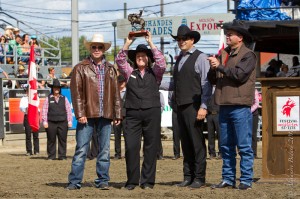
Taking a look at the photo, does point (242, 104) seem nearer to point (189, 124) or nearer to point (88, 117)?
point (189, 124)

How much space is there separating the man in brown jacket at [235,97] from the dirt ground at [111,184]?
33 centimetres

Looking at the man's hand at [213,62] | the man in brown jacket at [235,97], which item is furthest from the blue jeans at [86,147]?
the man's hand at [213,62]

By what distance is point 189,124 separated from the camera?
36.0 ft

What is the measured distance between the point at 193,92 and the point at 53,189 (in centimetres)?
229

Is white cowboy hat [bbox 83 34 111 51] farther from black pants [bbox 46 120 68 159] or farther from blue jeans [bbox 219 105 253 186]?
black pants [bbox 46 120 68 159]

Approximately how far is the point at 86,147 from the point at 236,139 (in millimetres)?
2027

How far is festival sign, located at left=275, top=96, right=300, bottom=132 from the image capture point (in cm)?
1154

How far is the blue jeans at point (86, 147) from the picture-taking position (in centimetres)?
1107

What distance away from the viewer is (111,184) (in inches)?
468

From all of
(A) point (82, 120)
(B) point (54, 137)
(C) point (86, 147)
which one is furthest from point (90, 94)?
(B) point (54, 137)

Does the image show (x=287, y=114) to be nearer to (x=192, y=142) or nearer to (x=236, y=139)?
(x=236, y=139)

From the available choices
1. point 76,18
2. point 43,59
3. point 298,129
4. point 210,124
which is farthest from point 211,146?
point 43,59

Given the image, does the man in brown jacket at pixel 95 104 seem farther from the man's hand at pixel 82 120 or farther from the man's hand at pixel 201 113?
the man's hand at pixel 201 113

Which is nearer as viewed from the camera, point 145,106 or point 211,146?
point 145,106
